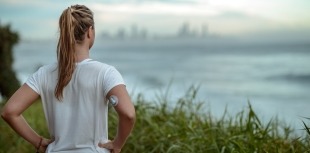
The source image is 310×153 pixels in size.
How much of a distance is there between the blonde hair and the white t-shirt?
43 millimetres

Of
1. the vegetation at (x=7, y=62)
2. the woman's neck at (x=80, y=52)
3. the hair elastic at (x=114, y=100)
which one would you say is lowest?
the vegetation at (x=7, y=62)

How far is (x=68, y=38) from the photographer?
3.34 meters

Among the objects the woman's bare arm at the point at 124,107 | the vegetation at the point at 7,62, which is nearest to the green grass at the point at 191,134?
the woman's bare arm at the point at 124,107

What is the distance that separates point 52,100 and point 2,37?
28.7 feet

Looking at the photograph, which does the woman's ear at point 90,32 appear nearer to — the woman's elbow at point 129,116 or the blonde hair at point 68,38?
the blonde hair at point 68,38

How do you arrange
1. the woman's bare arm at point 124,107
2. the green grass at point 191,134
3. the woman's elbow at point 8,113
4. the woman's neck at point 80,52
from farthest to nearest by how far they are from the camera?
1. the green grass at point 191,134
2. the woman's elbow at point 8,113
3. the woman's neck at point 80,52
4. the woman's bare arm at point 124,107

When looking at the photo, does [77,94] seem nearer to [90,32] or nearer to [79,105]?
[79,105]

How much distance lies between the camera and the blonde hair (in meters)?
3.34

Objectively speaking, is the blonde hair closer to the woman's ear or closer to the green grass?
the woman's ear

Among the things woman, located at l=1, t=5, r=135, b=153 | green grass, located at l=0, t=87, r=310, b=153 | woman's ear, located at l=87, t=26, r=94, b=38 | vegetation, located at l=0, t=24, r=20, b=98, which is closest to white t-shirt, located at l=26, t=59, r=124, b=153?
woman, located at l=1, t=5, r=135, b=153

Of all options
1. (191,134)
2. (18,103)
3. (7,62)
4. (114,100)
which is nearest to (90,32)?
(114,100)

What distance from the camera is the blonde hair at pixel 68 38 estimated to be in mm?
3340

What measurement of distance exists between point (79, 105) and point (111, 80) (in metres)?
0.27

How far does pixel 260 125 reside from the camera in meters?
5.55
